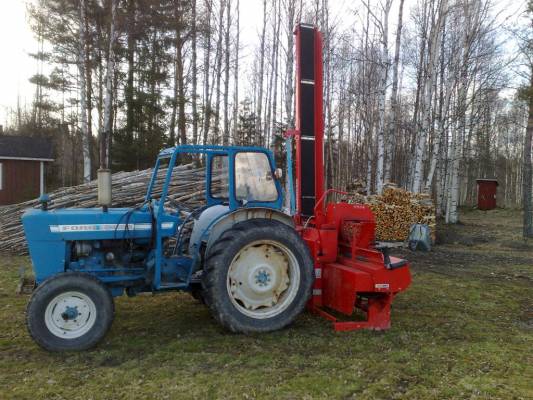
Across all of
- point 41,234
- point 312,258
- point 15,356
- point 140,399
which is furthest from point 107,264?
point 312,258

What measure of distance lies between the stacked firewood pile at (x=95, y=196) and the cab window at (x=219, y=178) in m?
4.86

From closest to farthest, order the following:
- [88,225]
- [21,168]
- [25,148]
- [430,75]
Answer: [88,225], [430,75], [21,168], [25,148]

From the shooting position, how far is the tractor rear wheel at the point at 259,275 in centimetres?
491

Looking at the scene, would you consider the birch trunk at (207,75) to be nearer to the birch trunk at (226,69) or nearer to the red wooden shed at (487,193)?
the birch trunk at (226,69)

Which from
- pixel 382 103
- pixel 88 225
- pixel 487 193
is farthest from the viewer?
pixel 487 193

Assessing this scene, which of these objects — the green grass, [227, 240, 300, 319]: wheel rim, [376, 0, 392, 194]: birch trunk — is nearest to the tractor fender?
[227, 240, 300, 319]: wheel rim

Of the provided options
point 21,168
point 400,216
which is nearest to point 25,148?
point 21,168

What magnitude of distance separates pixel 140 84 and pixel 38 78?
6.11 m

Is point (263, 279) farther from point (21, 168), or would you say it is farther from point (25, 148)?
point (25, 148)

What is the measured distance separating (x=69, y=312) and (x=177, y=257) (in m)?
1.26

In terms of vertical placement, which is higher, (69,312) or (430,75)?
(430,75)

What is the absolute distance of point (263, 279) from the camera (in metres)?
5.19

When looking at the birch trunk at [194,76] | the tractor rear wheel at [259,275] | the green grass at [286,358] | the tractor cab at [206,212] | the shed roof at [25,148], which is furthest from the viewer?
the shed roof at [25,148]

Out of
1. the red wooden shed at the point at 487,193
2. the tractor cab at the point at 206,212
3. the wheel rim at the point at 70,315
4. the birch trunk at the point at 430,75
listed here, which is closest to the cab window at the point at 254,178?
the tractor cab at the point at 206,212
